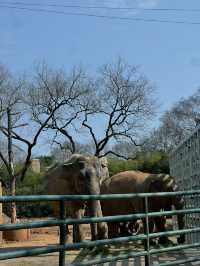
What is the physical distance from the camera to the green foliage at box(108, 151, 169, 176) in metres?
43.5

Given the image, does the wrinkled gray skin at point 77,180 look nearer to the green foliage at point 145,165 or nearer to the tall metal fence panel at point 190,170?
the tall metal fence panel at point 190,170

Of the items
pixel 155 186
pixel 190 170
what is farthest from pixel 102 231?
pixel 155 186

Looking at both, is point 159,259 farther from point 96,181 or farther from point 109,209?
point 109,209

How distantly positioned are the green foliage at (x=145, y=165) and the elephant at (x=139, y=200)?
26.2 m

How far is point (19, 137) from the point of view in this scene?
37969mm

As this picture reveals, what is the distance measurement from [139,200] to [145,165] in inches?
1236

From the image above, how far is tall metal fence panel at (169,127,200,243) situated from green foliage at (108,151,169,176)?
90.5ft

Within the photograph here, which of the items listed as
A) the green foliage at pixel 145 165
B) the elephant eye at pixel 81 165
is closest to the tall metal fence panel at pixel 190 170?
the elephant eye at pixel 81 165

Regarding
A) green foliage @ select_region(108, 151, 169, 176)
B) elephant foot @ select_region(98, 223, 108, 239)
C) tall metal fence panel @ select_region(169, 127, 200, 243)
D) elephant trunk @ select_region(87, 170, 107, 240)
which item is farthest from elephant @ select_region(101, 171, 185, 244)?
green foliage @ select_region(108, 151, 169, 176)

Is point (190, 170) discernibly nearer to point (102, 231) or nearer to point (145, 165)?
point (102, 231)

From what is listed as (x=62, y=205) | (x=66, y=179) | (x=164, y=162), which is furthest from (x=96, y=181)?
(x=164, y=162)

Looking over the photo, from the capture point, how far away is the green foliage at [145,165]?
43.5 m

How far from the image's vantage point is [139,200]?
12820 millimetres

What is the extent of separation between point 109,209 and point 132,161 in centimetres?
3045
